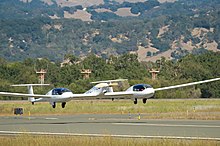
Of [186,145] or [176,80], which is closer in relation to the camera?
[186,145]

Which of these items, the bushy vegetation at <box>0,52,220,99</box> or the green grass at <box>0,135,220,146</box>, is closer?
the green grass at <box>0,135,220,146</box>

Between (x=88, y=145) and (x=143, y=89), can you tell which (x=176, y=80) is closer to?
(x=143, y=89)

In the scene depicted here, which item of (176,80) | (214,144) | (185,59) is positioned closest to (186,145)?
(214,144)

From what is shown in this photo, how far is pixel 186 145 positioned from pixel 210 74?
113 meters

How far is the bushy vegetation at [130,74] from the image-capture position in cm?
13075

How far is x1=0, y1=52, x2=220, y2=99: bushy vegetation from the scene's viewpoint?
130750mm

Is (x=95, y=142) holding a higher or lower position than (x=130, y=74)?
higher

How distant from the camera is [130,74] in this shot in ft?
478

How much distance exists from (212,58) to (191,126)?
374 ft

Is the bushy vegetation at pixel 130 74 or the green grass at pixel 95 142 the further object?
the bushy vegetation at pixel 130 74

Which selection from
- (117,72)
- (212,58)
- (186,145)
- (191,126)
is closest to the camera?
(186,145)

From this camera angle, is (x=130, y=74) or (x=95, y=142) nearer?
(x=95, y=142)

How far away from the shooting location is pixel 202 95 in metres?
138

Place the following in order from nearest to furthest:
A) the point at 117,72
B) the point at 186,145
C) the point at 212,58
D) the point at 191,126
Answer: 1. the point at 186,145
2. the point at 191,126
3. the point at 117,72
4. the point at 212,58
